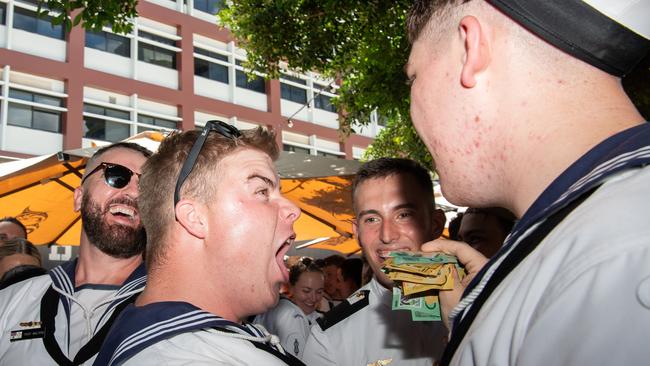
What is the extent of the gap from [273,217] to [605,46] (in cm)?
145

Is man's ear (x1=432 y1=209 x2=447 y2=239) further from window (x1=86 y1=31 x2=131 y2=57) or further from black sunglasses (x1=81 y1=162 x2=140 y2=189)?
window (x1=86 y1=31 x2=131 y2=57)

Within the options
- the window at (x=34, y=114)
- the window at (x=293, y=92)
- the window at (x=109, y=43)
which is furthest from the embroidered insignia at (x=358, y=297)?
the window at (x=293, y=92)

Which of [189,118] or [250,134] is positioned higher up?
[189,118]

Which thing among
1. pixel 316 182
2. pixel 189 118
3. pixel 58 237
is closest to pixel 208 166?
pixel 316 182

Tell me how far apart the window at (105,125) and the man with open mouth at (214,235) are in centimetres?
2341

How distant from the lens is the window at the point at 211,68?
91.9ft

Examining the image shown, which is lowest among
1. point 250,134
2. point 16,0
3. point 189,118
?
point 250,134

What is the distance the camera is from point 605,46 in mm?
1051

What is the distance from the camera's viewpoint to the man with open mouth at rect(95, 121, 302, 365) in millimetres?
1894

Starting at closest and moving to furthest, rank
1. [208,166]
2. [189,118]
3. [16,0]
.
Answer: [208,166], [16,0], [189,118]

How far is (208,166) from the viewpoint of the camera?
212 cm

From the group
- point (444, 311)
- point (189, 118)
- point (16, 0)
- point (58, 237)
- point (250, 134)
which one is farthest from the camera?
point (189, 118)

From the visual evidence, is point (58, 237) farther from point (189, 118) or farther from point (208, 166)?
point (189, 118)

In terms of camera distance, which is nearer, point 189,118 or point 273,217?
point 273,217
